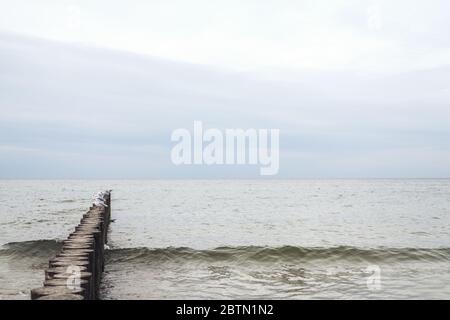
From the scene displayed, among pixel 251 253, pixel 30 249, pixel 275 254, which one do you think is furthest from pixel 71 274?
pixel 30 249

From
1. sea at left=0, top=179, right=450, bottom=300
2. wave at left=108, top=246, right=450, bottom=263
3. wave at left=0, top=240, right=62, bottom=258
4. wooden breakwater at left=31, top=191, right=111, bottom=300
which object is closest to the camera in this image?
→ wooden breakwater at left=31, top=191, right=111, bottom=300

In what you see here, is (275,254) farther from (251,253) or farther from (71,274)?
(71,274)

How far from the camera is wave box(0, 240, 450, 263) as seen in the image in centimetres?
1670

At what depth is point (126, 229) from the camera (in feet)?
84.6

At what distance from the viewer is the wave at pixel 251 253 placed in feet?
54.8

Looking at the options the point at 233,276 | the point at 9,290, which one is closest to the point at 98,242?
the point at 9,290

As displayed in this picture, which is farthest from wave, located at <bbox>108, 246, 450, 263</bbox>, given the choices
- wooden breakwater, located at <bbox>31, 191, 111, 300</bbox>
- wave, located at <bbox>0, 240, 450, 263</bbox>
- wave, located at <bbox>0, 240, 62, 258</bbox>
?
wooden breakwater, located at <bbox>31, 191, 111, 300</bbox>

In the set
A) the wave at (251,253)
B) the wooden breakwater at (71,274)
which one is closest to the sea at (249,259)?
the wave at (251,253)

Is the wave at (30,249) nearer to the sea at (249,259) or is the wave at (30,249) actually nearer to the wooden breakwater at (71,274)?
the sea at (249,259)

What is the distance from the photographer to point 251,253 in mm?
17875

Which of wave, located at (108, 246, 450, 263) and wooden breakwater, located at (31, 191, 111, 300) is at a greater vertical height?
wooden breakwater, located at (31, 191, 111, 300)

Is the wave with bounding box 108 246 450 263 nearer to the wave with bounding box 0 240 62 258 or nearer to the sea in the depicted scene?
the sea
